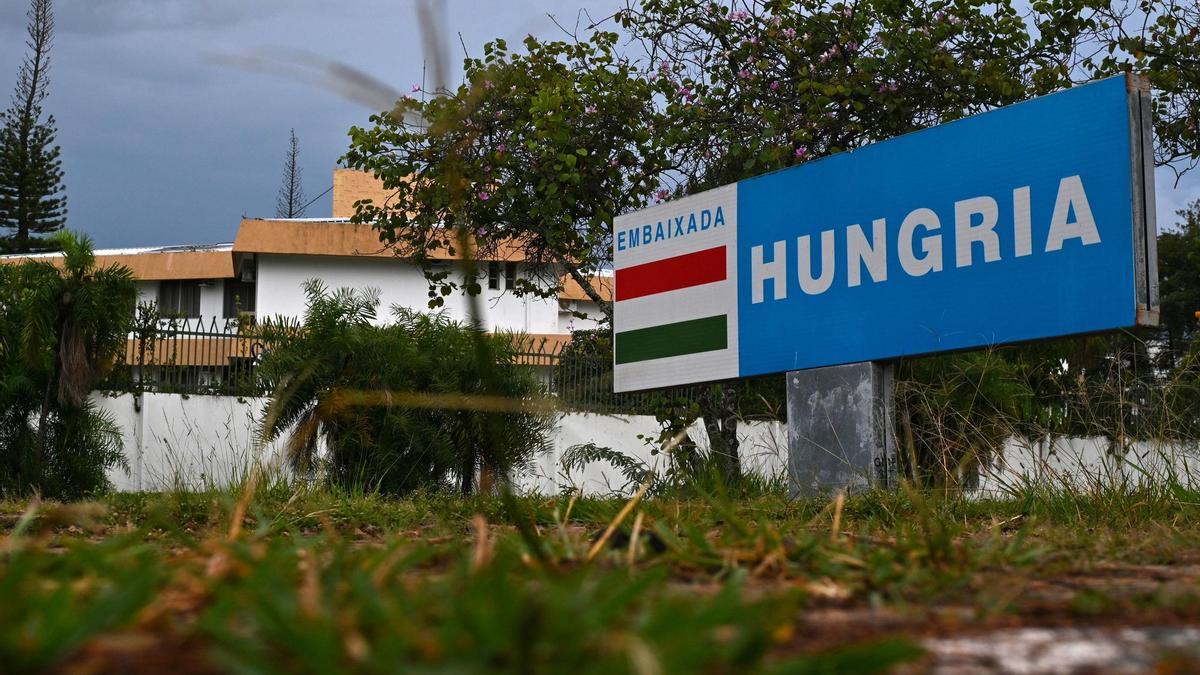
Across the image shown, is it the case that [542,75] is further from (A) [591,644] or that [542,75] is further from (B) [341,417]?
(A) [591,644]

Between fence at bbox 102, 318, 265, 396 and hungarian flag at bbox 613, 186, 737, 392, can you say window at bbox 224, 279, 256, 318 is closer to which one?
fence at bbox 102, 318, 265, 396

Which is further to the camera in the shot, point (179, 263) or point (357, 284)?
point (179, 263)

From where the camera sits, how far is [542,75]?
41.5ft

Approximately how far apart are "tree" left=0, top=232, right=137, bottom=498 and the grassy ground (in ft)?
36.7

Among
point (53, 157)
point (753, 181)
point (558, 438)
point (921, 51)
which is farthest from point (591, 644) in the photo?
point (53, 157)

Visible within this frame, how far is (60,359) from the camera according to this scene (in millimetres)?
13250

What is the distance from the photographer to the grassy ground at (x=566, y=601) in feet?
3.59

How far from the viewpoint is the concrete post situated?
700cm

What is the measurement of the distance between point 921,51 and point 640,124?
2898mm

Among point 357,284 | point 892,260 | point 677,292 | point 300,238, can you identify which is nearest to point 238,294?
point 357,284

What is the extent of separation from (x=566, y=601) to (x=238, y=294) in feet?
117

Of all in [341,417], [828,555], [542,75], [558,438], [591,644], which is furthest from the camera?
[558,438]

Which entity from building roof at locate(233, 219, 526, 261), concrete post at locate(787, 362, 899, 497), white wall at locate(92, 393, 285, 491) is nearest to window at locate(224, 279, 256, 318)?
building roof at locate(233, 219, 526, 261)

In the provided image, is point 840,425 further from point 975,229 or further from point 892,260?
point 975,229
